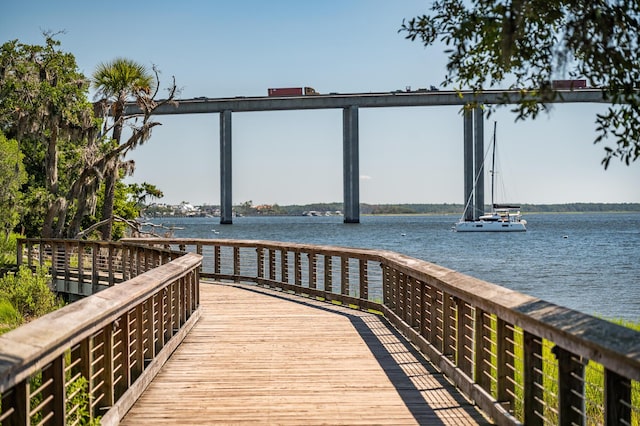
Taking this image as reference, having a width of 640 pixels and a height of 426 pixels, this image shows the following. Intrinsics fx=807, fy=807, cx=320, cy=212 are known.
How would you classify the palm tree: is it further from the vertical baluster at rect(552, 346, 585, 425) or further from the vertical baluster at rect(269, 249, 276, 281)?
the vertical baluster at rect(552, 346, 585, 425)

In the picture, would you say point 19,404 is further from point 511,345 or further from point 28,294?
point 28,294

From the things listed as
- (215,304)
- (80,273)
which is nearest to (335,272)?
(80,273)

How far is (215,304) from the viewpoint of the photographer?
1314 cm

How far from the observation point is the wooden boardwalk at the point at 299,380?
18.7ft

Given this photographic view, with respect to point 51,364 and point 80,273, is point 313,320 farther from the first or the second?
point 80,273

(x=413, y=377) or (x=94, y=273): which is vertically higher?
(x=413, y=377)

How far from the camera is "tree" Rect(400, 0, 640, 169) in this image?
3416 millimetres

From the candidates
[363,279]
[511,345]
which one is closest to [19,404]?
[511,345]

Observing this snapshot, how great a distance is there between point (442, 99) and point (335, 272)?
42.0 metres

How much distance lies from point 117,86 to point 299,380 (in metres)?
26.2

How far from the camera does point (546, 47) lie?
409 cm

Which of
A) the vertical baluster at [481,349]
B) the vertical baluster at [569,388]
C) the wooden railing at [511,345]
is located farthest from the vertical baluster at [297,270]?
Result: the vertical baluster at [569,388]

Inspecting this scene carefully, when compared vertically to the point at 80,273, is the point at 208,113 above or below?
above

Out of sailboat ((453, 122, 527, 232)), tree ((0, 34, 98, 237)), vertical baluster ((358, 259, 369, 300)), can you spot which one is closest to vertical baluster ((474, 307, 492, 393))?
vertical baluster ((358, 259, 369, 300))
